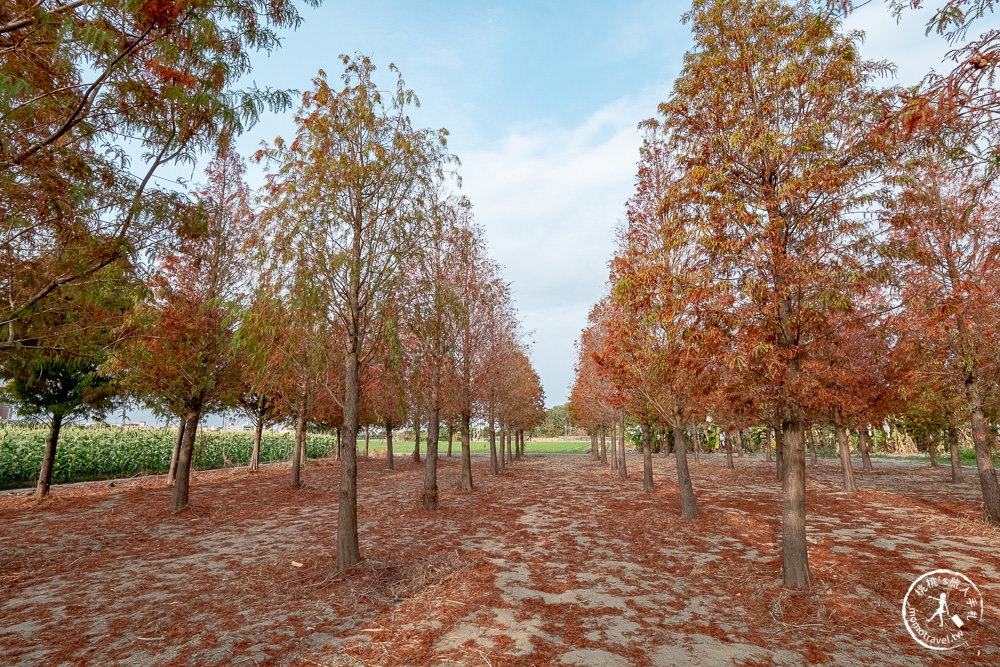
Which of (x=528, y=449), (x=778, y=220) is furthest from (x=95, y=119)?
(x=528, y=449)

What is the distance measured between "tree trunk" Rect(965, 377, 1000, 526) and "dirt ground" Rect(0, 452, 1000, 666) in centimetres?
79

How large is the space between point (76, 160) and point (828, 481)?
98.6ft

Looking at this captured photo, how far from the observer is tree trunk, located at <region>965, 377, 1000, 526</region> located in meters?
11.5

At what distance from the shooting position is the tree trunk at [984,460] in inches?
454

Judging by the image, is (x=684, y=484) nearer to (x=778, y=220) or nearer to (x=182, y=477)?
(x=778, y=220)

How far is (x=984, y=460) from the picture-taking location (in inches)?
462

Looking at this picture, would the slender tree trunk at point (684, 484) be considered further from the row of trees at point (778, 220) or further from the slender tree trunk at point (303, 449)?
the slender tree trunk at point (303, 449)

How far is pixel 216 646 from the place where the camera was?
5191mm

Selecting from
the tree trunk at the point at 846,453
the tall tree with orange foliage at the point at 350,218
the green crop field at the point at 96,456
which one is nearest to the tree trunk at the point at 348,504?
the tall tree with orange foliage at the point at 350,218

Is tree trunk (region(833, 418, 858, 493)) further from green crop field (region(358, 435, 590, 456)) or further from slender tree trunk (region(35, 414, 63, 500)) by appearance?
green crop field (region(358, 435, 590, 456))

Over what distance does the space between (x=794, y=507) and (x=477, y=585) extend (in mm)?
5462

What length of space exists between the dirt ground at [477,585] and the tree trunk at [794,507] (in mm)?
352

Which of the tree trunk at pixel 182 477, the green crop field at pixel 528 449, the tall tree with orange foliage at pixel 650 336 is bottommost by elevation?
the green crop field at pixel 528 449

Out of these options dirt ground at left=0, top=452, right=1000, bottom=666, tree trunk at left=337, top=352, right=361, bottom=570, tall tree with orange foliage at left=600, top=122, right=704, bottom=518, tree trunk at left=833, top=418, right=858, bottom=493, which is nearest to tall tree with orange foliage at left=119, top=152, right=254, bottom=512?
dirt ground at left=0, top=452, right=1000, bottom=666
